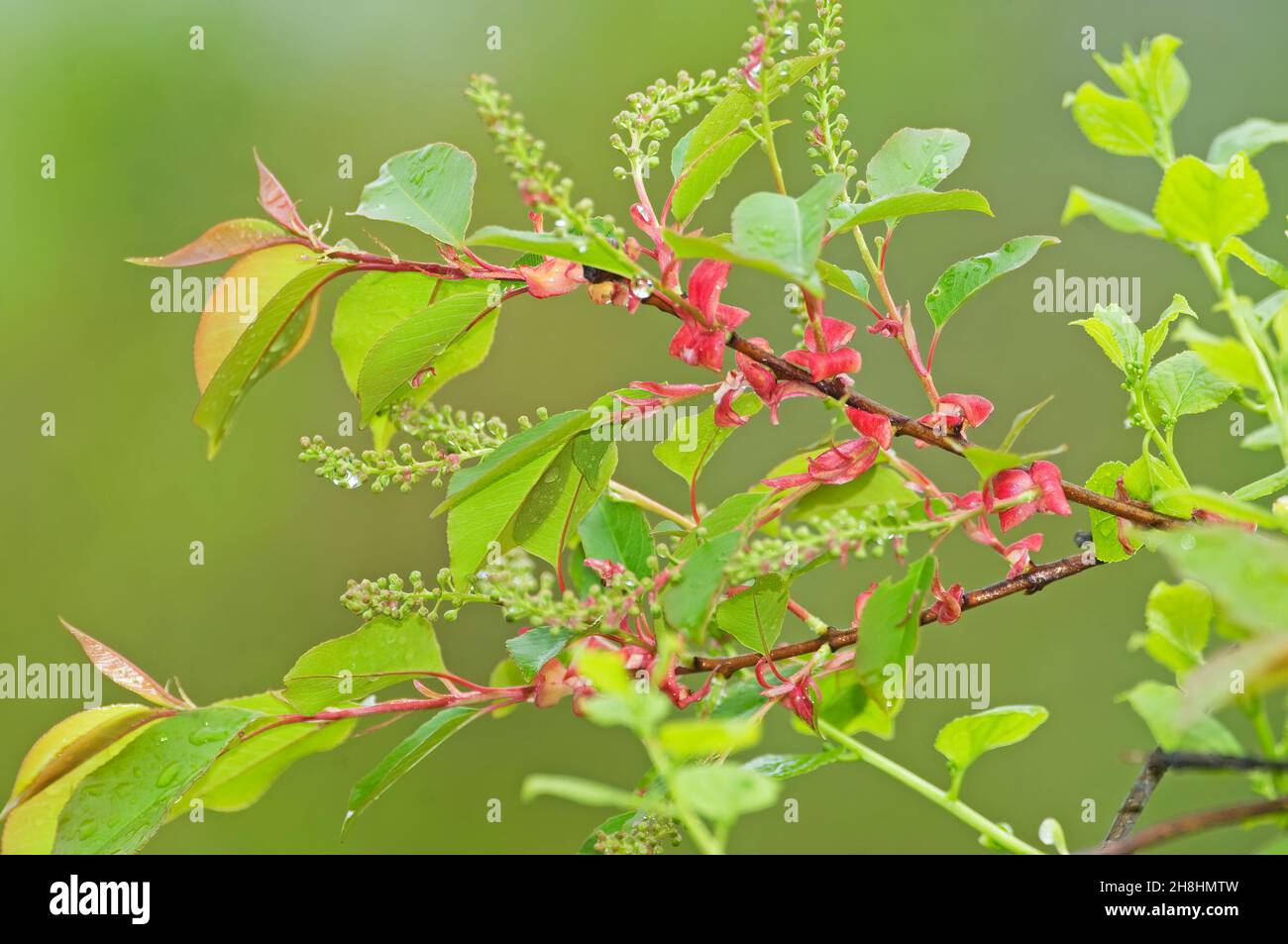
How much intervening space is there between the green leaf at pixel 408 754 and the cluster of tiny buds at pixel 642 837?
8cm

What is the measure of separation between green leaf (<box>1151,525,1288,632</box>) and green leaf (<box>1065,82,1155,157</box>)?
13 cm

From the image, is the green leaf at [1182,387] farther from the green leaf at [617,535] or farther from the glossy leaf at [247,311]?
the glossy leaf at [247,311]

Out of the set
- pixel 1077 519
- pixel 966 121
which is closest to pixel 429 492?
pixel 1077 519

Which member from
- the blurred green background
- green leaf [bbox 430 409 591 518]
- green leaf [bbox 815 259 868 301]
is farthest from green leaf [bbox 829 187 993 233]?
the blurred green background

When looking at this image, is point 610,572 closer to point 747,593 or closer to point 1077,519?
point 747,593

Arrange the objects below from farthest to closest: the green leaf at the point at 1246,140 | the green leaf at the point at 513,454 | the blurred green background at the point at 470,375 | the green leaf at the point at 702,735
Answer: the blurred green background at the point at 470,375
the green leaf at the point at 513,454
the green leaf at the point at 1246,140
the green leaf at the point at 702,735

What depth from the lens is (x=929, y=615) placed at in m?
0.43

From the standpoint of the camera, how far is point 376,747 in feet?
6.97

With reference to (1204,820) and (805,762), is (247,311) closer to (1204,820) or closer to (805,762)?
(805,762)

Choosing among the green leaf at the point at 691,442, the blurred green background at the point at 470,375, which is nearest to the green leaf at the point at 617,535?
the green leaf at the point at 691,442

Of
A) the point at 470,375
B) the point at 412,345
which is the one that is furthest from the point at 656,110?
the point at 470,375

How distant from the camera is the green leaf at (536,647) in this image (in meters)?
0.46
